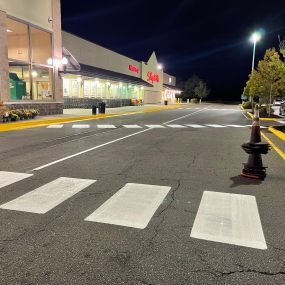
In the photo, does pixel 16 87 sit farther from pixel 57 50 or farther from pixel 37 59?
pixel 57 50

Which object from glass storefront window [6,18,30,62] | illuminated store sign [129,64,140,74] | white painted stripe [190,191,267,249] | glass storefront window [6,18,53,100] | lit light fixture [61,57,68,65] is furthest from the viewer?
illuminated store sign [129,64,140,74]

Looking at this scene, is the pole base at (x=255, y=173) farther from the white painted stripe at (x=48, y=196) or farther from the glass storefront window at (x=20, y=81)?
the glass storefront window at (x=20, y=81)

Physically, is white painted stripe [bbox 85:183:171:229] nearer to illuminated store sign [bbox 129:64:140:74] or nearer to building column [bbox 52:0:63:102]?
building column [bbox 52:0:63:102]

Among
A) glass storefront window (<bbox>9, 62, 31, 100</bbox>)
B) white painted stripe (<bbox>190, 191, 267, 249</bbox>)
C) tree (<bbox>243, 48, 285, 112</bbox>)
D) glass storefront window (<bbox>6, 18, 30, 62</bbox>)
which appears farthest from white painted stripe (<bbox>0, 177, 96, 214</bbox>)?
tree (<bbox>243, 48, 285, 112</bbox>)

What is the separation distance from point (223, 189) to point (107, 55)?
1558 inches

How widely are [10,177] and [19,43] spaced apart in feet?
62.0

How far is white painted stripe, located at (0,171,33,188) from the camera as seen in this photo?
5676mm

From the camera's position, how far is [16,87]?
2139cm

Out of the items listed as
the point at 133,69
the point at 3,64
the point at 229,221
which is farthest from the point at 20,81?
the point at 133,69

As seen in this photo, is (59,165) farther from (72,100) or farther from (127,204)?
(72,100)

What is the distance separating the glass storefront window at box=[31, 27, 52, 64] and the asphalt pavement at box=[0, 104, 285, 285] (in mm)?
17820

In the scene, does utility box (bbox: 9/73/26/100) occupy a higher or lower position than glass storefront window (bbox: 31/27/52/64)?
lower

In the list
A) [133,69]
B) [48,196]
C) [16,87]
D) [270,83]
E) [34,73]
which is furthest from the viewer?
[133,69]

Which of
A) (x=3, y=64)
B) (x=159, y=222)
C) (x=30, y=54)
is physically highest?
(x=30, y=54)
